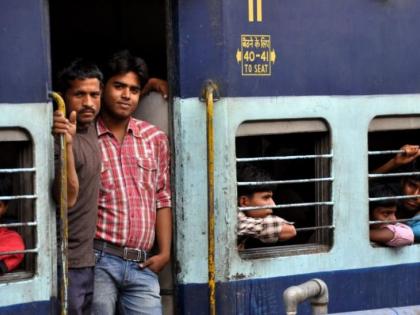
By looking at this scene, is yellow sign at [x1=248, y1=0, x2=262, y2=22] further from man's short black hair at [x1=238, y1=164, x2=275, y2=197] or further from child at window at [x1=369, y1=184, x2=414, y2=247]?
child at window at [x1=369, y1=184, x2=414, y2=247]

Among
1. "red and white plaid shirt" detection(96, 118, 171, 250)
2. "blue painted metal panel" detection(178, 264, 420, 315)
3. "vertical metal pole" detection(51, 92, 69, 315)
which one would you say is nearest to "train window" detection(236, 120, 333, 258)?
"blue painted metal panel" detection(178, 264, 420, 315)

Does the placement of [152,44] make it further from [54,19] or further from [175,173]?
[175,173]

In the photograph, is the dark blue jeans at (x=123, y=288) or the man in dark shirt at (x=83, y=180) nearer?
the man in dark shirt at (x=83, y=180)

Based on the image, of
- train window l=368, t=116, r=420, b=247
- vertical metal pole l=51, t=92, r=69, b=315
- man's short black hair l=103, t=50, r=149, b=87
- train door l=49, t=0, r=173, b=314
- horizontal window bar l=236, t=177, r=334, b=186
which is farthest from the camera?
train door l=49, t=0, r=173, b=314

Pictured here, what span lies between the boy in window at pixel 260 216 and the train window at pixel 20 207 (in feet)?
3.48

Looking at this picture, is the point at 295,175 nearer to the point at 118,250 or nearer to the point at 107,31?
the point at 118,250

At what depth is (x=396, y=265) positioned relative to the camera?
238 inches

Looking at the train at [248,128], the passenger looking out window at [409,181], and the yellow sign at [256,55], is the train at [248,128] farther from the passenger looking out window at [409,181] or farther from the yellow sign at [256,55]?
the passenger looking out window at [409,181]

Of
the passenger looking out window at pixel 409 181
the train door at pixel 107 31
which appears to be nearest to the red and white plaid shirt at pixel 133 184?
the train door at pixel 107 31

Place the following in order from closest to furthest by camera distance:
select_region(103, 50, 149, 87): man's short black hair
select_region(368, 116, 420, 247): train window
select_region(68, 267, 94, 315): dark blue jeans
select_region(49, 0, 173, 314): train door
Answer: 1. select_region(68, 267, 94, 315): dark blue jeans
2. select_region(103, 50, 149, 87): man's short black hair
3. select_region(368, 116, 420, 247): train window
4. select_region(49, 0, 173, 314): train door

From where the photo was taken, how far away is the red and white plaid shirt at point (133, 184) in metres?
5.26

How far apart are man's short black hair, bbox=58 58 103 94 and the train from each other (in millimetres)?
192

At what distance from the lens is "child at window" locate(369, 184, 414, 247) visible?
600cm

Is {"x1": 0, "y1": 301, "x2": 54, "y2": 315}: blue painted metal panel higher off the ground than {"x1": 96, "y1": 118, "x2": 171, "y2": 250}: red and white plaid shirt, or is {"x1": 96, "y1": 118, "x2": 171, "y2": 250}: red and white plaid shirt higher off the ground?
{"x1": 96, "y1": 118, "x2": 171, "y2": 250}: red and white plaid shirt
